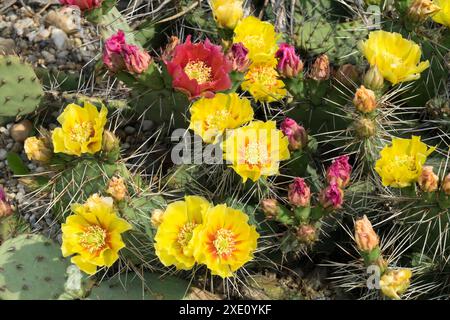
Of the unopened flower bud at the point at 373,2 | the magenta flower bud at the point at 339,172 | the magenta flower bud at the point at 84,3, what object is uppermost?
the magenta flower bud at the point at 84,3

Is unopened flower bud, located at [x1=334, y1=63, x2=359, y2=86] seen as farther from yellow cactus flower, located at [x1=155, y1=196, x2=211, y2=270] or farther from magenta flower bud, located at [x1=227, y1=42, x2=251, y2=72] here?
yellow cactus flower, located at [x1=155, y1=196, x2=211, y2=270]

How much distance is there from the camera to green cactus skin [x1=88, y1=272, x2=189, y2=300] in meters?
1.89

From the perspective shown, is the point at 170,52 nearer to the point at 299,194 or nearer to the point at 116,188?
Result: the point at 116,188

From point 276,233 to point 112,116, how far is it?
0.61 meters

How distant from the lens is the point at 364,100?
5.82 ft

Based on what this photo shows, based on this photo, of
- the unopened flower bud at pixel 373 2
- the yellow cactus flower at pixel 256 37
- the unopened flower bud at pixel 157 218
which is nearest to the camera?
the unopened flower bud at pixel 157 218

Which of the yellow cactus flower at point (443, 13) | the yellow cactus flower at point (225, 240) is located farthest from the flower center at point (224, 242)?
the yellow cactus flower at point (443, 13)

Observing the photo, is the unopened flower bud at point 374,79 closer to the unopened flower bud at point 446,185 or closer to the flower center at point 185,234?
the unopened flower bud at point 446,185

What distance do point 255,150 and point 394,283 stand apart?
1.55 ft

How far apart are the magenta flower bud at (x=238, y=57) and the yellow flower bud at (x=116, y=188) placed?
0.41m

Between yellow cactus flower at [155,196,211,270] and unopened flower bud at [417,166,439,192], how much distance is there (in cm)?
52

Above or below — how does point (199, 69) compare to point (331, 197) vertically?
above

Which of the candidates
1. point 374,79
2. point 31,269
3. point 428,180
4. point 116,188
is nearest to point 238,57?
point 374,79

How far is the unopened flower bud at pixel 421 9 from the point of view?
1901mm
